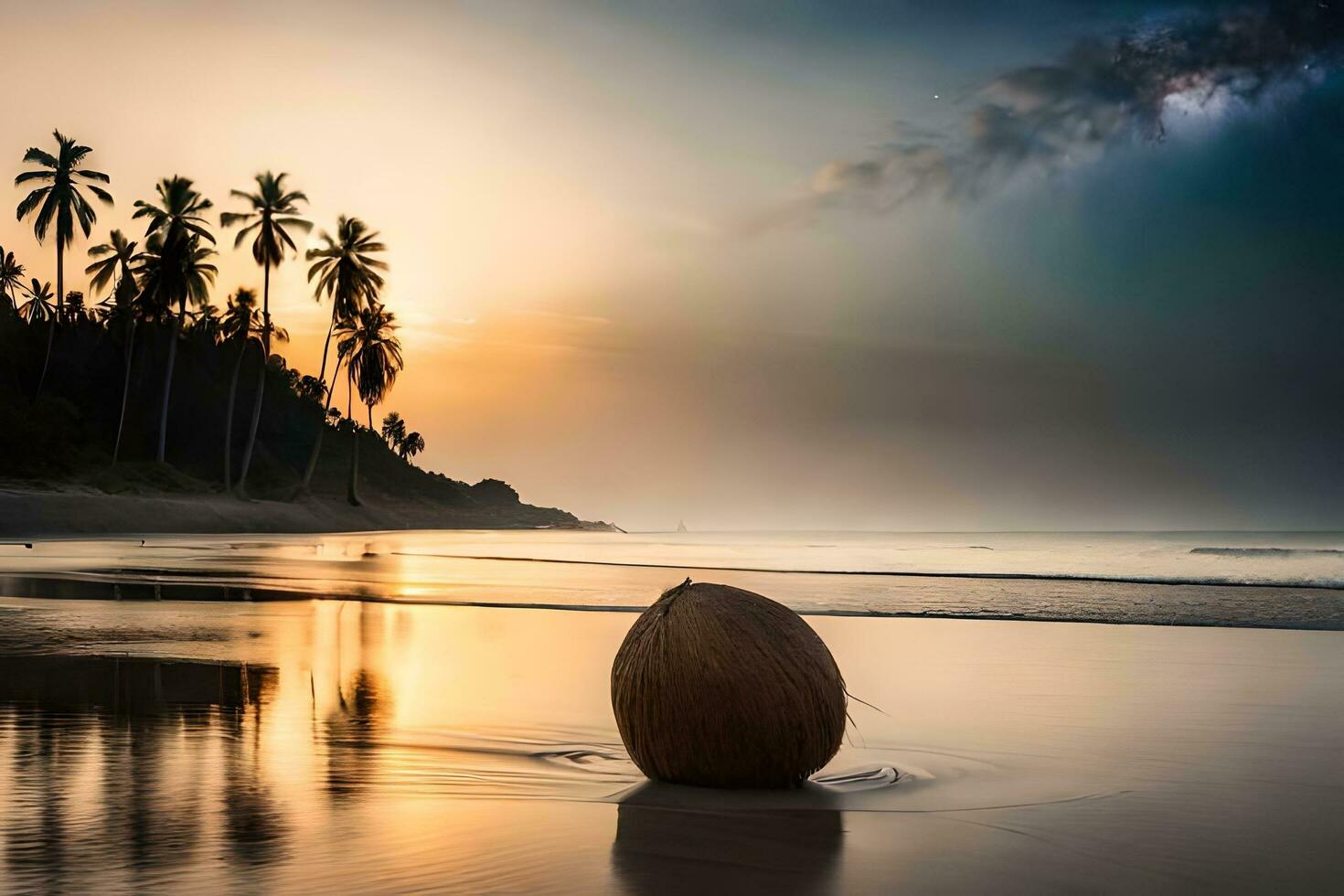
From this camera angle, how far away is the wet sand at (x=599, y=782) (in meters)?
4.16

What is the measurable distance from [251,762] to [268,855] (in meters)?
1.94

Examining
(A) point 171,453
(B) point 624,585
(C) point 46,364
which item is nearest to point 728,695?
(B) point 624,585

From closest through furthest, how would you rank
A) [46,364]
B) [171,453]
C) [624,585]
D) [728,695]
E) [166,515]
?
[728,695]
[624,585]
[166,515]
[46,364]
[171,453]

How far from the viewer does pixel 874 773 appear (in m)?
5.98

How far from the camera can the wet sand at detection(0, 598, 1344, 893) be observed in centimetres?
416

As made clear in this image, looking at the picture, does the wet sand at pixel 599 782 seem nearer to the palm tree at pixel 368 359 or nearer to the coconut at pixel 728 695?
the coconut at pixel 728 695

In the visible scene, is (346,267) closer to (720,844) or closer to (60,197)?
(60,197)

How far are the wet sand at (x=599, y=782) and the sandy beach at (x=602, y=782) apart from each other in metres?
0.02

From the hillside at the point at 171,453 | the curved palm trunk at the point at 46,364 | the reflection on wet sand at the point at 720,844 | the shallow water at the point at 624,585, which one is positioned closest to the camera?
the reflection on wet sand at the point at 720,844

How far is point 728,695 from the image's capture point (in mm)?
5262

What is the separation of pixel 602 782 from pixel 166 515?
2023 inches

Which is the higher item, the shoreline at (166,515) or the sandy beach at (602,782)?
the shoreline at (166,515)

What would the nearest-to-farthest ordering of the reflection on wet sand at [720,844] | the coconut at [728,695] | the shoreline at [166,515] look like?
the reflection on wet sand at [720,844] → the coconut at [728,695] → the shoreline at [166,515]

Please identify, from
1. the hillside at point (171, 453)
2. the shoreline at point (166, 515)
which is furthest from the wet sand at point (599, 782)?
the hillside at point (171, 453)
